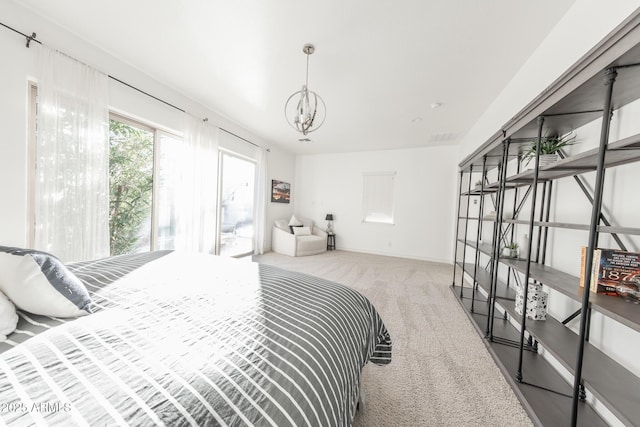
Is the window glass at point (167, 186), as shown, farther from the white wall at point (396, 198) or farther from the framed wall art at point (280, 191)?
the white wall at point (396, 198)

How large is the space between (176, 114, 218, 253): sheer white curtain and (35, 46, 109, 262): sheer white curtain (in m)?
0.96

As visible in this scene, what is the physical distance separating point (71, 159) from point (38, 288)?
2.10 m

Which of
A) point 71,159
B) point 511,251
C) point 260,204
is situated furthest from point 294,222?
point 511,251

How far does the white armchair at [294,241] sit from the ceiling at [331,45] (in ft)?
9.60

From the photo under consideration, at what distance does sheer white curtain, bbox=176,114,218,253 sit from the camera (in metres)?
3.36

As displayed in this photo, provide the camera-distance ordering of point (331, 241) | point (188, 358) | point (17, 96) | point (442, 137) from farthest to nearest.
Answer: point (331, 241) < point (442, 137) < point (17, 96) < point (188, 358)

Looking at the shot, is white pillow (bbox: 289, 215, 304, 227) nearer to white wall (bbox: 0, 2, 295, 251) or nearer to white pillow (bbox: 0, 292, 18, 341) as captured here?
white wall (bbox: 0, 2, 295, 251)

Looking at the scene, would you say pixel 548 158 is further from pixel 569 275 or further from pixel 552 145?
pixel 569 275

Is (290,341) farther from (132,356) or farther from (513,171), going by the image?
(513,171)

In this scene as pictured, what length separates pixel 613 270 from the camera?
1.08 metres

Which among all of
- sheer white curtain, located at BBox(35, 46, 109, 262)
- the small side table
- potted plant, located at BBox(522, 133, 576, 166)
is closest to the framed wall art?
the small side table

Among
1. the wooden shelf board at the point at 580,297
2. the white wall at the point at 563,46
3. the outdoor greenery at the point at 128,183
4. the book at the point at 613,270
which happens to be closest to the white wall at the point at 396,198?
the white wall at the point at 563,46

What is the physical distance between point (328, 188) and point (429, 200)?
2617 mm

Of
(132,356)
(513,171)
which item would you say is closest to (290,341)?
(132,356)
